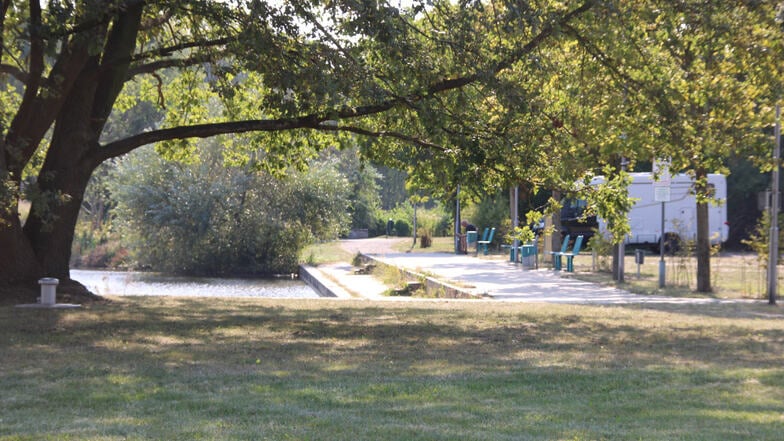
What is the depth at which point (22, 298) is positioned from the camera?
49.2 feet

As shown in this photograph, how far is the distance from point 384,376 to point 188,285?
21829 millimetres

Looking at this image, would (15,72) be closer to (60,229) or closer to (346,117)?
(60,229)

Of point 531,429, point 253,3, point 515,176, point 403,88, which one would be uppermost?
point 253,3

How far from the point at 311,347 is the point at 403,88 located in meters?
3.93

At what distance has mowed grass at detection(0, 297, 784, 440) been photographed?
6508mm

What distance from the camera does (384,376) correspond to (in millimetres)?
8820

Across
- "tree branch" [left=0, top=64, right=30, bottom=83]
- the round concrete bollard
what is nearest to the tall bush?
"tree branch" [left=0, top=64, right=30, bottom=83]

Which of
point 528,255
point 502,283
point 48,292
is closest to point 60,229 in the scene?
point 48,292

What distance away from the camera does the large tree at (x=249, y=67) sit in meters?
12.3

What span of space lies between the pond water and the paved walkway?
1.56 m

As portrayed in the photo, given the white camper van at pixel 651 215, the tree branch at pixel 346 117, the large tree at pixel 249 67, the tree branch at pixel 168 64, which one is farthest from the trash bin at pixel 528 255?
the tree branch at pixel 346 117

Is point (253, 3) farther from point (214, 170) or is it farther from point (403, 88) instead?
point (214, 170)

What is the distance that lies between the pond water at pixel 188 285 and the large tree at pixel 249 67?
917 cm

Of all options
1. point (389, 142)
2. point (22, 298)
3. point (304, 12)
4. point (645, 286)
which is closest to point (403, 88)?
point (304, 12)
